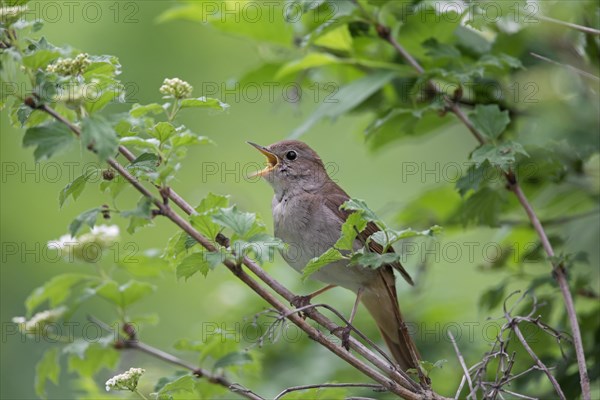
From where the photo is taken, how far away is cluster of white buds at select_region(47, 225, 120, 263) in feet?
11.6

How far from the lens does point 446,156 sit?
7.22m

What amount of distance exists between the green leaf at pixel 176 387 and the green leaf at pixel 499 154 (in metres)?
1.44

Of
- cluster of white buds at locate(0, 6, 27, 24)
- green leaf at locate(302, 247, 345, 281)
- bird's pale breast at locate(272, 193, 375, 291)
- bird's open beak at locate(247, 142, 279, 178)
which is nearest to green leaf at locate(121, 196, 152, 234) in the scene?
green leaf at locate(302, 247, 345, 281)

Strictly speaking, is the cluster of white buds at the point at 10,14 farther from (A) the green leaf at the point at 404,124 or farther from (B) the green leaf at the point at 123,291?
(A) the green leaf at the point at 404,124

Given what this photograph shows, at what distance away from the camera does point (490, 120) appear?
363 centimetres

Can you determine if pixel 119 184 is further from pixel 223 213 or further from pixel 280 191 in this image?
pixel 280 191

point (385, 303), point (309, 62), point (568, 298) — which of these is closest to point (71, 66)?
point (309, 62)

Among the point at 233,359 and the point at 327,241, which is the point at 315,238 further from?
the point at 233,359

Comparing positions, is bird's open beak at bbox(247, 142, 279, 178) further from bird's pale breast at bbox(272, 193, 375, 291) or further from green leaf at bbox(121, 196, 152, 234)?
green leaf at bbox(121, 196, 152, 234)

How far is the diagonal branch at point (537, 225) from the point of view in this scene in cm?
294

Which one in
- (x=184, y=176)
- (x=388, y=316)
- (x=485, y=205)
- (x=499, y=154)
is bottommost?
(x=388, y=316)

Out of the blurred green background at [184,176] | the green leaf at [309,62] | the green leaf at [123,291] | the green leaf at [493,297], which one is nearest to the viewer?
the green leaf at [123,291]

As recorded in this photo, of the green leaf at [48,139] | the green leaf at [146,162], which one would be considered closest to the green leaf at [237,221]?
the green leaf at [146,162]

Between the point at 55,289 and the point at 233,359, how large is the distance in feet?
2.93
